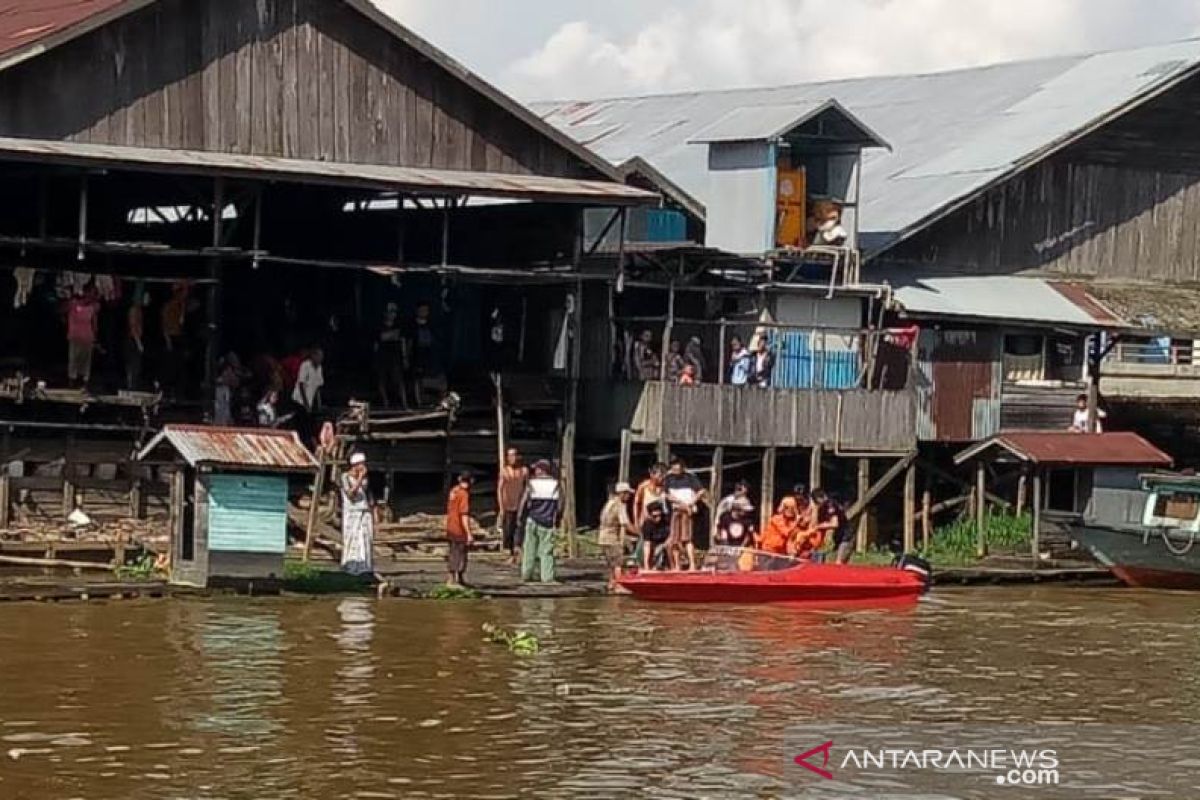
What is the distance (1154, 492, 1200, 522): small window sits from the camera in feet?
108

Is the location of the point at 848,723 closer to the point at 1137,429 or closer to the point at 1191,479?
the point at 1191,479

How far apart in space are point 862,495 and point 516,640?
13.1m

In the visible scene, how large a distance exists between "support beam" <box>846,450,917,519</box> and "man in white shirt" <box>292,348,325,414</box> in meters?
8.43

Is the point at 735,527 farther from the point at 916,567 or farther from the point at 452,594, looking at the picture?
the point at 452,594

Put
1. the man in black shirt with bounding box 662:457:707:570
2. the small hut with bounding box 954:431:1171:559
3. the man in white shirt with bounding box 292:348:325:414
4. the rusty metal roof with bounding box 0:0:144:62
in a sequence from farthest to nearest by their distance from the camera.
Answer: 1. the small hut with bounding box 954:431:1171:559
2. the man in white shirt with bounding box 292:348:325:414
3. the man in black shirt with bounding box 662:457:707:570
4. the rusty metal roof with bounding box 0:0:144:62

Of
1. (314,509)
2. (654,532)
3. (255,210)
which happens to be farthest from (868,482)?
(255,210)

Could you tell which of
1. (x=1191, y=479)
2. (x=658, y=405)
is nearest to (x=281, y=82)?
(x=658, y=405)

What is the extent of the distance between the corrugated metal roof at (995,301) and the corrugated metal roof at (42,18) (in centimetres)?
1326

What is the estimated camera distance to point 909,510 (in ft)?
117

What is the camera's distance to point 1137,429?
41.3m

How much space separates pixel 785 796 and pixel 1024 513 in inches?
835

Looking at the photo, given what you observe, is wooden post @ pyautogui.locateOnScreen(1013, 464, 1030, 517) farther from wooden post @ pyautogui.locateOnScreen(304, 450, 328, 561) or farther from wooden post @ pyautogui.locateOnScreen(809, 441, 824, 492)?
wooden post @ pyautogui.locateOnScreen(304, 450, 328, 561)

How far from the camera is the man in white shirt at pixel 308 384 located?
31.3 m

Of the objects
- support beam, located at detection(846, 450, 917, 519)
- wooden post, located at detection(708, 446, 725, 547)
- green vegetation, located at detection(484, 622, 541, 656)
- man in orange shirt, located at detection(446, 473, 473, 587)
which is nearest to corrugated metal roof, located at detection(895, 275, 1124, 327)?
support beam, located at detection(846, 450, 917, 519)
